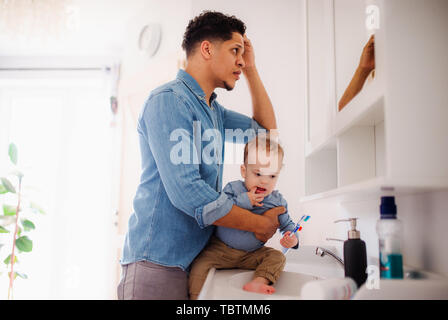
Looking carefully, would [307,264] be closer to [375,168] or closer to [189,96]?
[375,168]

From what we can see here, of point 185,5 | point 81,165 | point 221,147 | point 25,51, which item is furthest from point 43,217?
point 221,147

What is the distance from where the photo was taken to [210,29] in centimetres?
A: 111

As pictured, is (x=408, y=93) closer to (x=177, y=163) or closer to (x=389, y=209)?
(x=389, y=209)

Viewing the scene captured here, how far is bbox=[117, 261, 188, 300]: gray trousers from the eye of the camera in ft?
2.98

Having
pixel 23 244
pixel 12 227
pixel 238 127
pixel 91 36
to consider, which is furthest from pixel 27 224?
pixel 238 127

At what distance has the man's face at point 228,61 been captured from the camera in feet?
3.60

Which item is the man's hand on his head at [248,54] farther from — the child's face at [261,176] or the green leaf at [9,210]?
the green leaf at [9,210]

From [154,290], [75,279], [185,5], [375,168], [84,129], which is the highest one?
[185,5]

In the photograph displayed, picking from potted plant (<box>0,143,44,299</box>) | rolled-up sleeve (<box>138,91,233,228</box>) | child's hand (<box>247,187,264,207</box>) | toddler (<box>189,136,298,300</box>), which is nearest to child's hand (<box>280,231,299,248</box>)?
toddler (<box>189,136,298,300</box>)

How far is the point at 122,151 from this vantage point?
292 cm

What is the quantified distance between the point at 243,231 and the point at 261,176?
6.6 inches

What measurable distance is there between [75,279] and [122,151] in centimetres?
121

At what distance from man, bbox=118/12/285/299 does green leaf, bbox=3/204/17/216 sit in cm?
228

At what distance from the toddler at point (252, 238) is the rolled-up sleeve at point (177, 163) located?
0.14 m
